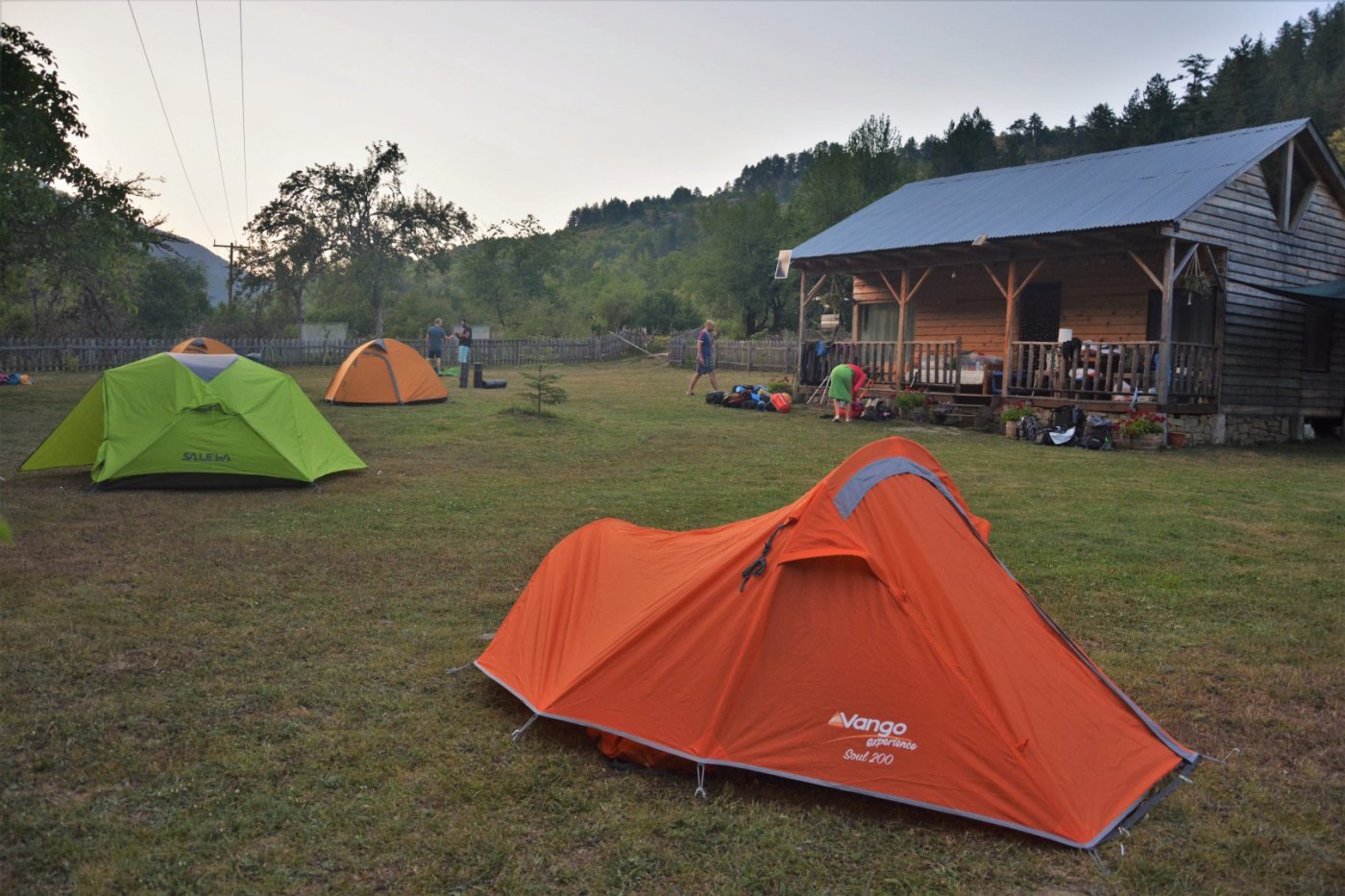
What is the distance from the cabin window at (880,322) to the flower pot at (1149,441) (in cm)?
698

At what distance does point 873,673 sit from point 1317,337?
19148 millimetres

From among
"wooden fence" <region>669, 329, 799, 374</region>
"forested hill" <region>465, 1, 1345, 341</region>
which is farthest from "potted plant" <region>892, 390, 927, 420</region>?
"forested hill" <region>465, 1, 1345, 341</region>

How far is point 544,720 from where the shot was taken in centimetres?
418

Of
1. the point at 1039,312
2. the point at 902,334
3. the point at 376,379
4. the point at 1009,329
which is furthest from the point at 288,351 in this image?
the point at 1009,329

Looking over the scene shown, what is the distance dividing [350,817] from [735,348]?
2923 cm

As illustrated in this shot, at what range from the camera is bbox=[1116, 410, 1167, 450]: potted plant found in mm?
14383

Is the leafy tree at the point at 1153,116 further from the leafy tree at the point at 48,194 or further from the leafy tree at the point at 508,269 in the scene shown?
the leafy tree at the point at 48,194

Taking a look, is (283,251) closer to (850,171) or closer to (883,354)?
(850,171)

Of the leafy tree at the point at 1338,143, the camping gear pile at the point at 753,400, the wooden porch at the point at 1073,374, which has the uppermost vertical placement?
the leafy tree at the point at 1338,143

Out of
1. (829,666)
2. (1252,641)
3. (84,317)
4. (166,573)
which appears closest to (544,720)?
(829,666)

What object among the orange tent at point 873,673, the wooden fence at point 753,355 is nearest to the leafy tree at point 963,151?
the wooden fence at point 753,355

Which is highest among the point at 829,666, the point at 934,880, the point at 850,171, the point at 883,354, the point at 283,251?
the point at 850,171

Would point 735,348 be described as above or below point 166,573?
above

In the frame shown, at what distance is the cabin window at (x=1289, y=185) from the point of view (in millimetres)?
17047
